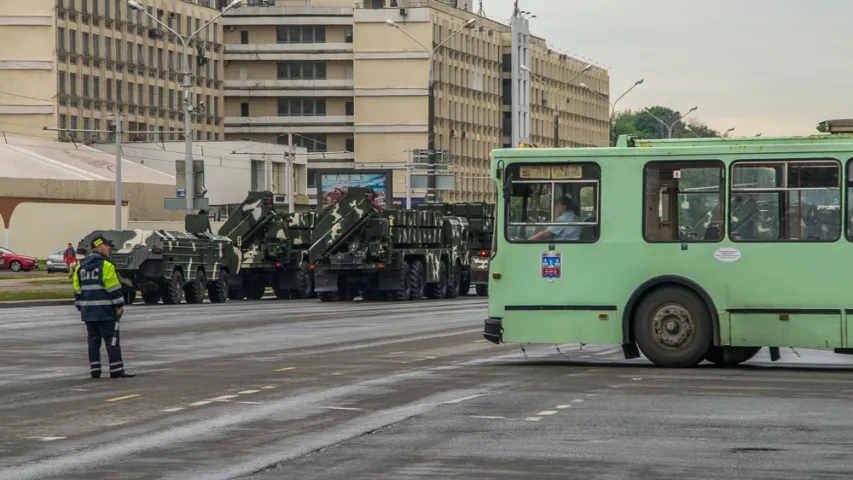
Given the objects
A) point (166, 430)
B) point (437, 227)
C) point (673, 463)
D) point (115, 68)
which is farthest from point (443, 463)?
point (115, 68)

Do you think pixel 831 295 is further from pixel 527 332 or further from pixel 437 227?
pixel 437 227

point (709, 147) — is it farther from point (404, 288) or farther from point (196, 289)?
point (196, 289)

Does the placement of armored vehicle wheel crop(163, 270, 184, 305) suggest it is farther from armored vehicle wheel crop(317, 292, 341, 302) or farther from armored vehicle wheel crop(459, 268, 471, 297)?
armored vehicle wheel crop(459, 268, 471, 297)

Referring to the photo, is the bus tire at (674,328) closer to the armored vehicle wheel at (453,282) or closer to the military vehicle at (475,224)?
the armored vehicle wheel at (453,282)

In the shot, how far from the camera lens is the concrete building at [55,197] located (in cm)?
8756

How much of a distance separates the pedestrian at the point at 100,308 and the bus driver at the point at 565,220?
200 inches

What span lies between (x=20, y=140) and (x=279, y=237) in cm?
5019

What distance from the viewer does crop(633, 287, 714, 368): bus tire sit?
20.2 metres

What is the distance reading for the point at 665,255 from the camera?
20.5 meters

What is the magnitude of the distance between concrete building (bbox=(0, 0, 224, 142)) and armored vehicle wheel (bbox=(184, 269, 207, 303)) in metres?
53.5

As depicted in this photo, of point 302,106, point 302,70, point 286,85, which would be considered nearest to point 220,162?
point 286,85

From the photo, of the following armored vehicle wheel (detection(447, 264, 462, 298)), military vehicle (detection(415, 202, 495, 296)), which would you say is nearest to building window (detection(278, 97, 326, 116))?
military vehicle (detection(415, 202, 495, 296))

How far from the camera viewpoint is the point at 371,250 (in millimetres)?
47344

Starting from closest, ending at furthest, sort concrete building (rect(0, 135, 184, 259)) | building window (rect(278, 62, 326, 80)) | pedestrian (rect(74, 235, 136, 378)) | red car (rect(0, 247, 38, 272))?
pedestrian (rect(74, 235, 136, 378)) < red car (rect(0, 247, 38, 272)) < concrete building (rect(0, 135, 184, 259)) < building window (rect(278, 62, 326, 80))
